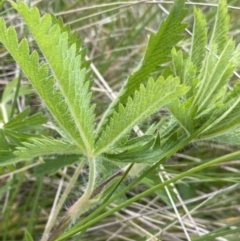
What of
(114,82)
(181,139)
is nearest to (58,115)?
(181,139)

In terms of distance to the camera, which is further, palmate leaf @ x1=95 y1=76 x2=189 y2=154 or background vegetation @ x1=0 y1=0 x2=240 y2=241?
background vegetation @ x1=0 y1=0 x2=240 y2=241

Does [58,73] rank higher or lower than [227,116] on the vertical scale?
higher

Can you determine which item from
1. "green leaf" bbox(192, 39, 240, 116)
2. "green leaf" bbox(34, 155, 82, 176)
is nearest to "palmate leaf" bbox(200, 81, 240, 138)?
"green leaf" bbox(192, 39, 240, 116)

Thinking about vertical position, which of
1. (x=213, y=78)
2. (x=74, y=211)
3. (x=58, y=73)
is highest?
(x=58, y=73)

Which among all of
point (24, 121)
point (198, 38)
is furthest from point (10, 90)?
point (198, 38)

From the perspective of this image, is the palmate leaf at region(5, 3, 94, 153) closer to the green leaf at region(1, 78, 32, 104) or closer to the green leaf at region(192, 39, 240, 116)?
the green leaf at region(192, 39, 240, 116)

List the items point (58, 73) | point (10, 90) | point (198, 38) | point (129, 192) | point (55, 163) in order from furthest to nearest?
1. point (129, 192)
2. point (10, 90)
3. point (55, 163)
4. point (198, 38)
5. point (58, 73)

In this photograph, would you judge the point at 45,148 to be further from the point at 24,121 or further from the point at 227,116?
the point at 24,121

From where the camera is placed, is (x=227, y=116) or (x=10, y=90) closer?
(x=227, y=116)
